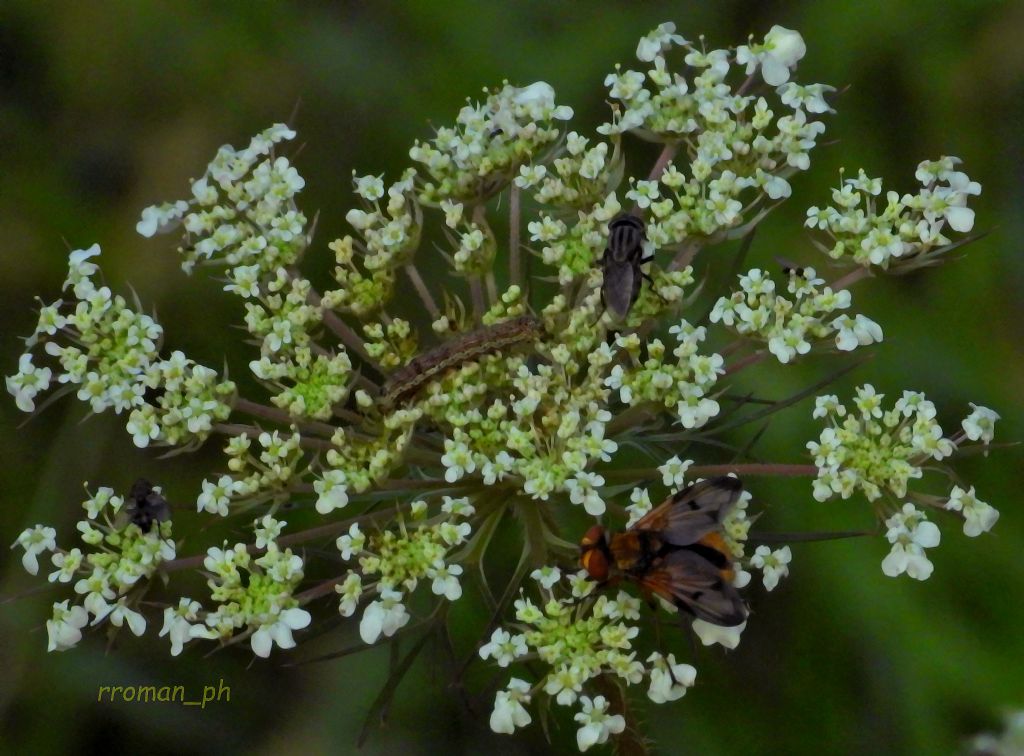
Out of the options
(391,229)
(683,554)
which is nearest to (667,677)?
(683,554)

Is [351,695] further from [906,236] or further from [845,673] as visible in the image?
[906,236]

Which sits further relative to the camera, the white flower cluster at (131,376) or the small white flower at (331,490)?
the white flower cluster at (131,376)

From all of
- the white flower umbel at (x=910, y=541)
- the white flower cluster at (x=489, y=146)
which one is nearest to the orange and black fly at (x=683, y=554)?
the white flower umbel at (x=910, y=541)

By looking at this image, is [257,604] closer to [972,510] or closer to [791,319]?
[791,319]

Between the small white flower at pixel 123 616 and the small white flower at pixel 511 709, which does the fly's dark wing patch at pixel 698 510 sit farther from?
the small white flower at pixel 123 616

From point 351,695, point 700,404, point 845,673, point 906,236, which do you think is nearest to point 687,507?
point 700,404

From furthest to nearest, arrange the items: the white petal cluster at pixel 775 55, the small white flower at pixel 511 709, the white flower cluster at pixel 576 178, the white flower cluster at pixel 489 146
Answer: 1. the white petal cluster at pixel 775 55
2. the white flower cluster at pixel 489 146
3. the white flower cluster at pixel 576 178
4. the small white flower at pixel 511 709

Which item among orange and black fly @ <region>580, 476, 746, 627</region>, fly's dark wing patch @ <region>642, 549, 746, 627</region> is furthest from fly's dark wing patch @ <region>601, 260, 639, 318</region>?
fly's dark wing patch @ <region>642, 549, 746, 627</region>
